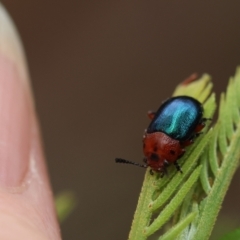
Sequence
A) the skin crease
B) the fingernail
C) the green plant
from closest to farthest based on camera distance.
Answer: the green plant, the skin crease, the fingernail

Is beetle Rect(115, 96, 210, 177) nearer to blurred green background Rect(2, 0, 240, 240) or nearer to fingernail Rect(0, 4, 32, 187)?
fingernail Rect(0, 4, 32, 187)

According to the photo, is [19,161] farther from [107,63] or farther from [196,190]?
[107,63]

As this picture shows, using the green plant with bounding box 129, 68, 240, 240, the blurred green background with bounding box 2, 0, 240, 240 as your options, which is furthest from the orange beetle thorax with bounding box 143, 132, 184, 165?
the blurred green background with bounding box 2, 0, 240, 240

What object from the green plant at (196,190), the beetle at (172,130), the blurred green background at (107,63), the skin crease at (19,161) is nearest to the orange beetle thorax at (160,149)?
the beetle at (172,130)

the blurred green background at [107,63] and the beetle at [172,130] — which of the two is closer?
the beetle at [172,130]

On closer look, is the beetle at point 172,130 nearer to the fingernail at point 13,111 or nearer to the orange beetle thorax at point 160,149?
the orange beetle thorax at point 160,149

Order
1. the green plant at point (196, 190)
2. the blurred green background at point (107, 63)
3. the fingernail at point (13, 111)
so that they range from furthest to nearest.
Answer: the blurred green background at point (107, 63) < the fingernail at point (13, 111) < the green plant at point (196, 190)

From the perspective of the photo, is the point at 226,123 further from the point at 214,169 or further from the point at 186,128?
the point at 186,128
